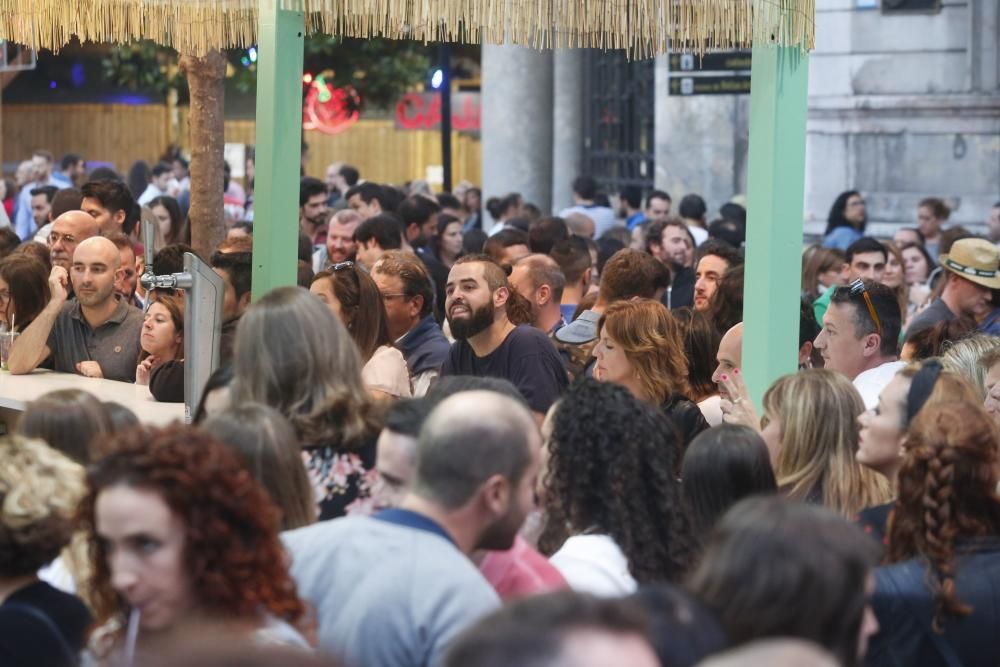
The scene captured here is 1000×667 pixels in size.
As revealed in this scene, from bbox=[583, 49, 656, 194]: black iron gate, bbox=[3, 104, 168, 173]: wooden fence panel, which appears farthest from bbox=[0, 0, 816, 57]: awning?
bbox=[3, 104, 168, 173]: wooden fence panel

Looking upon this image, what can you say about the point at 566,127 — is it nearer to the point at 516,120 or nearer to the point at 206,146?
the point at 516,120

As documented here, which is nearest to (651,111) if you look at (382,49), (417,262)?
(382,49)

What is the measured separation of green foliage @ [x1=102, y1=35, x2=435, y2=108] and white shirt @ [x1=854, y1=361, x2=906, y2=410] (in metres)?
13.5

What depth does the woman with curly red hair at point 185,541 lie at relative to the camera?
3201mm

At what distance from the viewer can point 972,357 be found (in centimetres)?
660

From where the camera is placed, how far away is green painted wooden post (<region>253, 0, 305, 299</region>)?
5.84m

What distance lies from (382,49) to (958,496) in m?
17.6

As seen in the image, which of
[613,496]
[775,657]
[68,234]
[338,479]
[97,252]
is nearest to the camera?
[775,657]

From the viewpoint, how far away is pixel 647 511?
430 centimetres

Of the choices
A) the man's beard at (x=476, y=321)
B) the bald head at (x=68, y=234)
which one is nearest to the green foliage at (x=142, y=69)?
the bald head at (x=68, y=234)

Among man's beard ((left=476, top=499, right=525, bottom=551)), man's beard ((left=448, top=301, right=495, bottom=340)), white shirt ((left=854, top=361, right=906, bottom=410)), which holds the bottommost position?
white shirt ((left=854, top=361, right=906, bottom=410))

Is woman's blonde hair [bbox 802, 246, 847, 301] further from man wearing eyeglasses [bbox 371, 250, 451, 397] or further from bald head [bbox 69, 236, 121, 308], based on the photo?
bald head [bbox 69, 236, 121, 308]

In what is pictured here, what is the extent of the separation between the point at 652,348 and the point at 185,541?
3601mm

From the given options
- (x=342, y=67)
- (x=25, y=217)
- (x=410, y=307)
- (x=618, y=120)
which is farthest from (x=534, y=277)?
(x=618, y=120)
